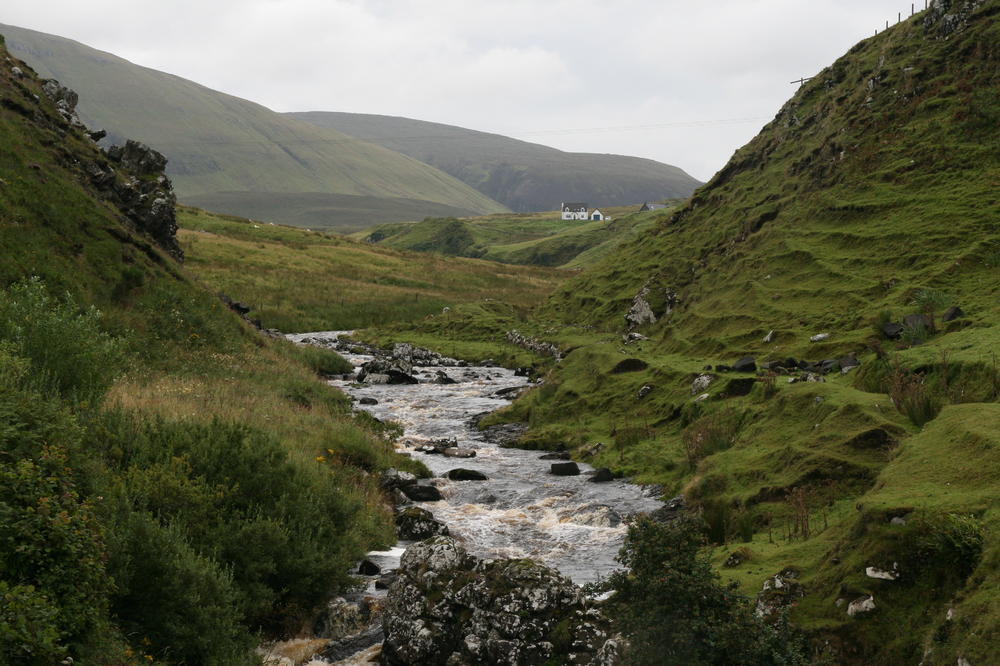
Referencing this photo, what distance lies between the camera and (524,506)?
62.3ft

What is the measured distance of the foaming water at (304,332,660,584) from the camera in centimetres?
1535

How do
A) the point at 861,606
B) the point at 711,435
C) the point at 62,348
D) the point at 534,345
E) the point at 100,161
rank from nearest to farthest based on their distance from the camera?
the point at 861,606
the point at 62,348
the point at 711,435
the point at 100,161
the point at 534,345

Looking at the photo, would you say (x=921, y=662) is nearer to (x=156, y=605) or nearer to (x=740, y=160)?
(x=156, y=605)

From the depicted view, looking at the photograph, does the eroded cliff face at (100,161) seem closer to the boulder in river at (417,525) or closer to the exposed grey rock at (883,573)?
the boulder in river at (417,525)

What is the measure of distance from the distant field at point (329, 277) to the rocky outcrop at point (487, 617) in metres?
47.7

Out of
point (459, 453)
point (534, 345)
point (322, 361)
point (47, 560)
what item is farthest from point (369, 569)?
point (534, 345)

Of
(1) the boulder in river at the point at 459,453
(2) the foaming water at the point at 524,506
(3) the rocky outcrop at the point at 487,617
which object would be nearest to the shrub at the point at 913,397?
(2) the foaming water at the point at 524,506

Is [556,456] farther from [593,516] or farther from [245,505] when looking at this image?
[245,505]

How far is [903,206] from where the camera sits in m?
32.8

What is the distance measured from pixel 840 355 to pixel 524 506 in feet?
39.9

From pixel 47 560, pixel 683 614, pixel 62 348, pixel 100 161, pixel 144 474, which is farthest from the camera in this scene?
pixel 100 161

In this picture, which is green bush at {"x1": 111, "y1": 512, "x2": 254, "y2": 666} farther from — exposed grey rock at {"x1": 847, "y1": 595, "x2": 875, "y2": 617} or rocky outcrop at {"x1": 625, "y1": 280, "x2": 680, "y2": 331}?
rocky outcrop at {"x1": 625, "y1": 280, "x2": 680, "y2": 331}

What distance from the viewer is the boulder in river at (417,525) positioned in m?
16.7

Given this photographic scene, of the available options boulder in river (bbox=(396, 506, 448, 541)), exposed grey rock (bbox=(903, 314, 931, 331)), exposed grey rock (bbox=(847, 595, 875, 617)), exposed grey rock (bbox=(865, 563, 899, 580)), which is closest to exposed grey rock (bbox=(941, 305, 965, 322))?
exposed grey rock (bbox=(903, 314, 931, 331))
